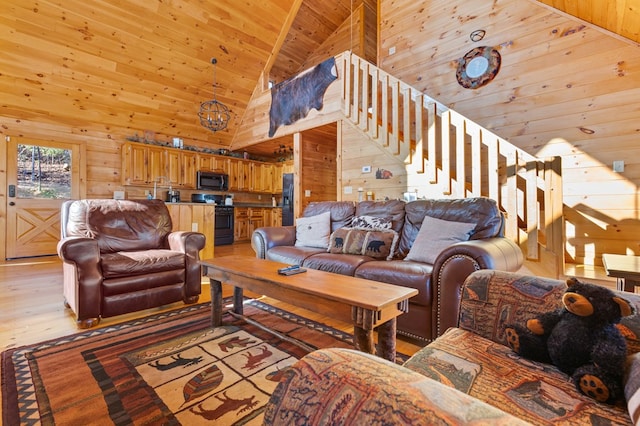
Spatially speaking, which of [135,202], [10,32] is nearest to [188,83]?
[10,32]

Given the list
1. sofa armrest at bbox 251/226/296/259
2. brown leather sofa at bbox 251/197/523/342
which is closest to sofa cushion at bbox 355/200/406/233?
brown leather sofa at bbox 251/197/523/342

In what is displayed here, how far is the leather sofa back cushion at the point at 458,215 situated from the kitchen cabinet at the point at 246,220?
5.12 meters

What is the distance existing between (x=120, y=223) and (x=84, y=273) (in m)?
0.78

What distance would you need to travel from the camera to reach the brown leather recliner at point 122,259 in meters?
2.27

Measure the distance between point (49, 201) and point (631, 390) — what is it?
23.2 feet

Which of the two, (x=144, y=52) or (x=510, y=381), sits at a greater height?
(x=144, y=52)

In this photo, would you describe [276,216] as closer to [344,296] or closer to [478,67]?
[478,67]

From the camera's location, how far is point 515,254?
2.09 meters

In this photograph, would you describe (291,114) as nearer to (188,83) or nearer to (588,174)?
(188,83)

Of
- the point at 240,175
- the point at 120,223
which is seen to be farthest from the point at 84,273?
the point at 240,175

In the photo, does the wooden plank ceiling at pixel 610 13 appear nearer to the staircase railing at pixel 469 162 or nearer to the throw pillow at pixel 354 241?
the staircase railing at pixel 469 162

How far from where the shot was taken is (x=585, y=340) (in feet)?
2.87

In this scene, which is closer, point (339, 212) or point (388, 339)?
point (388, 339)

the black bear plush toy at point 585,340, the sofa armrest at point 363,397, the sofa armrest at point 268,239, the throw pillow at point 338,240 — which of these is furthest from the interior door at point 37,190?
the black bear plush toy at point 585,340
